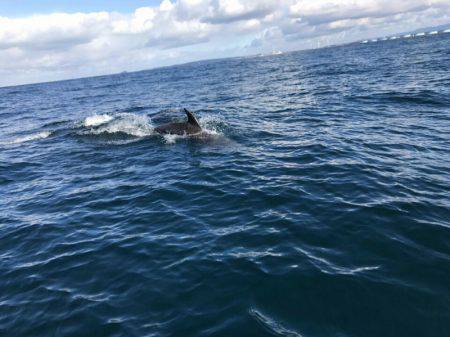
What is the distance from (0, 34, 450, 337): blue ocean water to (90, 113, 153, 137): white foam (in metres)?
2.09

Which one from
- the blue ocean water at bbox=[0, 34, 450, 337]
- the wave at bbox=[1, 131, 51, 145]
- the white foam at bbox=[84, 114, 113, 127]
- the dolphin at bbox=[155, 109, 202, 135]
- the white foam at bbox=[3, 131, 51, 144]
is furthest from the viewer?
the white foam at bbox=[84, 114, 113, 127]

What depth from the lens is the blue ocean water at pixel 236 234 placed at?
784 cm

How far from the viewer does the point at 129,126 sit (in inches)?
1065

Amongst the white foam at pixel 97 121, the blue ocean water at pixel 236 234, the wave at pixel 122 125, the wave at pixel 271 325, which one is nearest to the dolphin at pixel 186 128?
the blue ocean water at pixel 236 234

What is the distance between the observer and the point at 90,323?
795cm

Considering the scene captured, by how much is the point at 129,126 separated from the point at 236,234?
60.0 ft

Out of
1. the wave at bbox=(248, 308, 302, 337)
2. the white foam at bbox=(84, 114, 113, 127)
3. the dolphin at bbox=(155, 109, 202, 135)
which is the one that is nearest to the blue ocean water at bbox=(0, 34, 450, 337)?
the wave at bbox=(248, 308, 302, 337)

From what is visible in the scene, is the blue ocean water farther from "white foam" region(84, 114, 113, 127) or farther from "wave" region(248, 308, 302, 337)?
"white foam" region(84, 114, 113, 127)

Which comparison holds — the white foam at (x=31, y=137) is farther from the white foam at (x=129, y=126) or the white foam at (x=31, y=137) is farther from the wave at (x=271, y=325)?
the wave at (x=271, y=325)

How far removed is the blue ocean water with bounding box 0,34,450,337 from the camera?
7.84 m

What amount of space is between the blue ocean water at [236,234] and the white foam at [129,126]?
2087 millimetres

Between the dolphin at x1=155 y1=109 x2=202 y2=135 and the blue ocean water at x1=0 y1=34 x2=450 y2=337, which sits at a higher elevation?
the dolphin at x1=155 y1=109 x2=202 y2=135

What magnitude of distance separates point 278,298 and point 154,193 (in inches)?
312

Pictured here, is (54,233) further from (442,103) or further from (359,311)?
(442,103)
